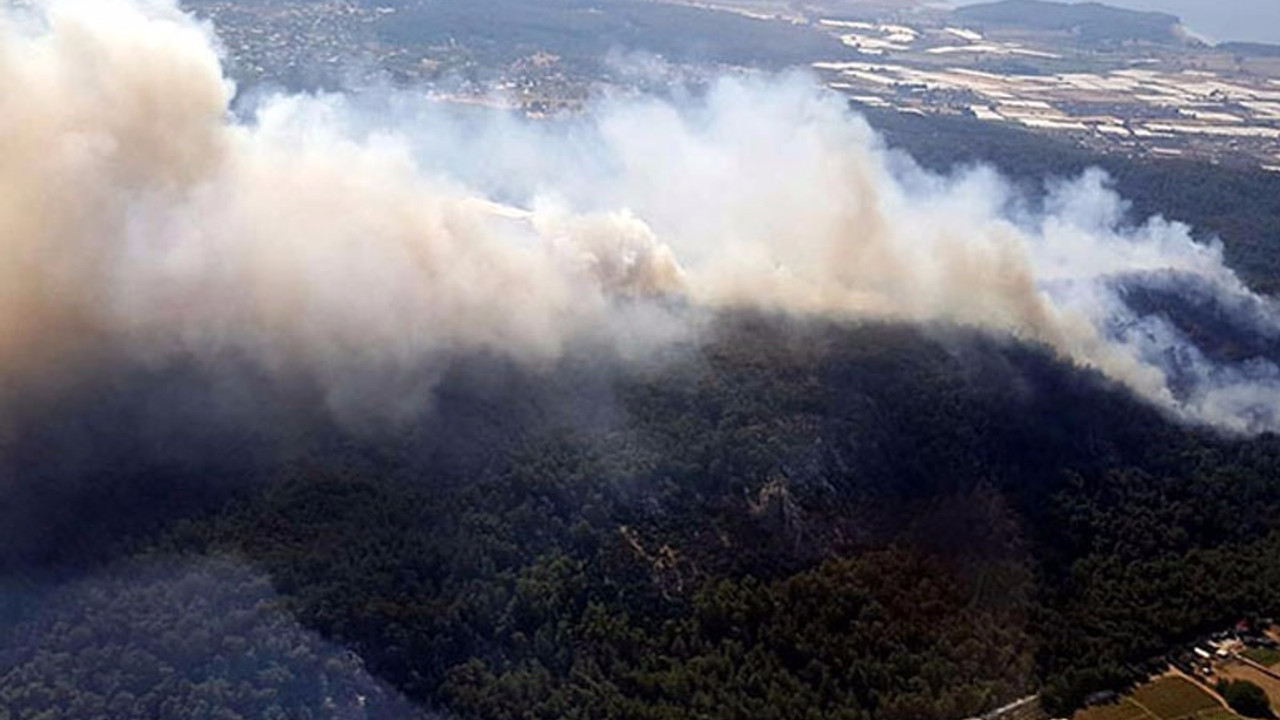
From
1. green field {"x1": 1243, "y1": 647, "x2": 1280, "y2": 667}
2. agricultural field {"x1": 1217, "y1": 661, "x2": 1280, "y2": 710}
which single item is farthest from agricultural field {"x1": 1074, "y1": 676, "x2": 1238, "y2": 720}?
green field {"x1": 1243, "y1": 647, "x2": 1280, "y2": 667}

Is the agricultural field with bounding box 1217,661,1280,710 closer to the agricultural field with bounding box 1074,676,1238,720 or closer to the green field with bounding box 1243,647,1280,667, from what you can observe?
the green field with bounding box 1243,647,1280,667

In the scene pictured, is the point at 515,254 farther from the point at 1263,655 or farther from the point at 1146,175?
the point at 1146,175

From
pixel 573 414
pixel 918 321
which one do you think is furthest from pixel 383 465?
pixel 918 321

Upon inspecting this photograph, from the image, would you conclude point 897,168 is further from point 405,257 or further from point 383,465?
point 383,465

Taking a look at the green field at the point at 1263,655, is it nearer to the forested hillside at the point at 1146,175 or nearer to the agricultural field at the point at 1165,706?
the agricultural field at the point at 1165,706

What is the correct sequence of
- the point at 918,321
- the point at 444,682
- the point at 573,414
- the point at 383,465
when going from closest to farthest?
the point at 444,682 < the point at 383,465 < the point at 573,414 < the point at 918,321

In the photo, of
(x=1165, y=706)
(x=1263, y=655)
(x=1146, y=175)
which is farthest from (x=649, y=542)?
(x=1146, y=175)

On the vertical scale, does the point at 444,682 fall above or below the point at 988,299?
below
